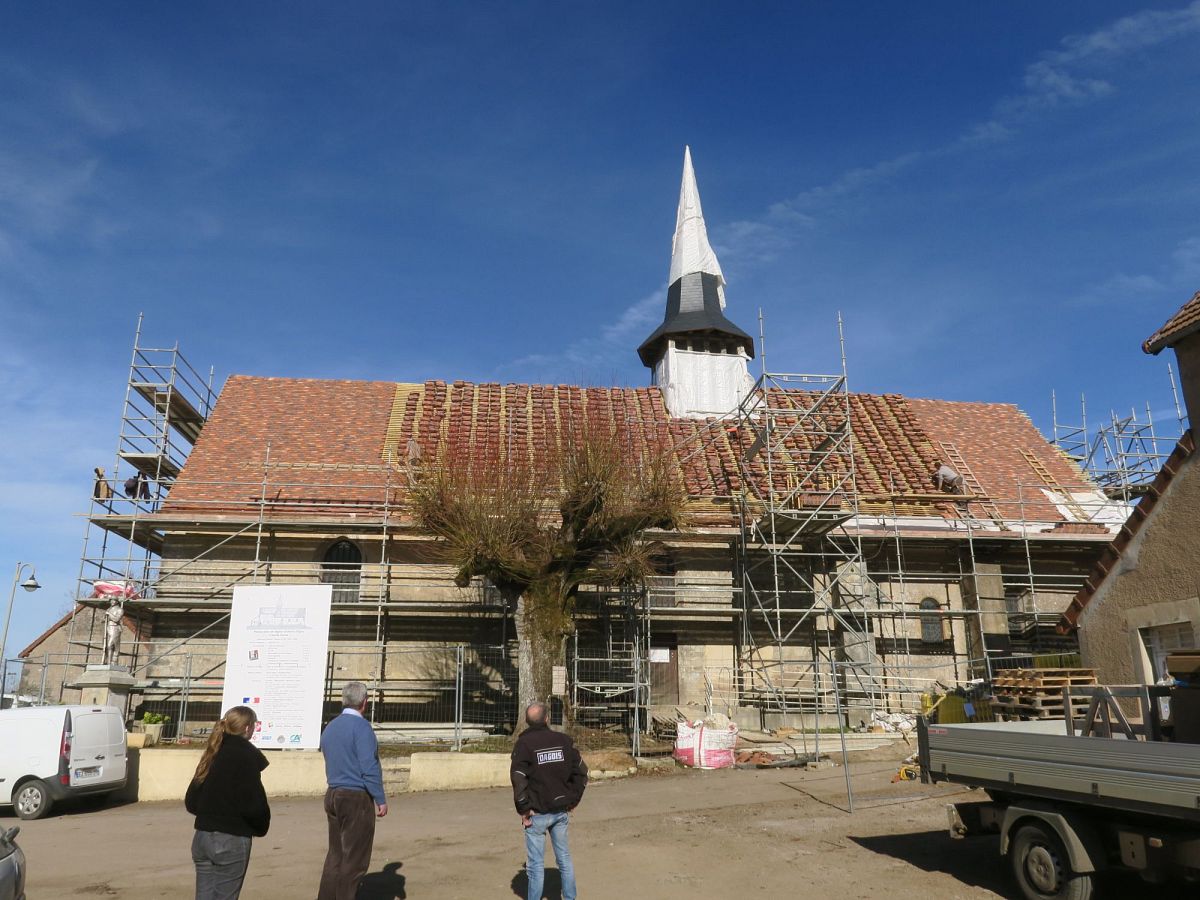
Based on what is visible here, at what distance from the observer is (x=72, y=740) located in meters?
12.7

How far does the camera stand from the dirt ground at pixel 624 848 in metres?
7.84

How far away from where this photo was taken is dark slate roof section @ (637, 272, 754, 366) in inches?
1045

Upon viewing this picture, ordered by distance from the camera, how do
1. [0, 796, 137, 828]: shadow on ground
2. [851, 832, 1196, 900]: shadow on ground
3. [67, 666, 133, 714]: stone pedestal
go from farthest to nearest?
1. [67, 666, 133, 714]: stone pedestal
2. [0, 796, 137, 828]: shadow on ground
3. [851, 832, 1196, 900]: shadow on ground

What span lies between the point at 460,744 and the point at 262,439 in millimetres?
10195

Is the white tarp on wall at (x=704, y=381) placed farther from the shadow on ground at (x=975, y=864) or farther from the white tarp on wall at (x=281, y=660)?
the shadow on ground at (x=975, y=864)

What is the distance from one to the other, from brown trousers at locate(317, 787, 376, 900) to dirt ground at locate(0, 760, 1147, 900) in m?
1.22

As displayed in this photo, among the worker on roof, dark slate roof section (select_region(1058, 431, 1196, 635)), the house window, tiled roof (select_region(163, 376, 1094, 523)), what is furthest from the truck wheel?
the worker on roof

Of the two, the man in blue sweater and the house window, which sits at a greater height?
the house window

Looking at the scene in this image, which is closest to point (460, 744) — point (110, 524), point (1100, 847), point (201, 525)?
point (201, 525)

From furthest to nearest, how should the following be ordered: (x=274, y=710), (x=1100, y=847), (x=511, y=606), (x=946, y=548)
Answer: (x=946, y=548) → (x=511, y=606) → (x=274, y=710) → (x=1100, y=847)

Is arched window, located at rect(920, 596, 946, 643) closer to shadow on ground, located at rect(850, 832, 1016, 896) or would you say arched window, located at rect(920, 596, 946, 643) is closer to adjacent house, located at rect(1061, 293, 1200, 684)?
adjacent house, located at rect(1061, 293, 1200, 684)

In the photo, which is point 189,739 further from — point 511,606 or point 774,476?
point 774,476

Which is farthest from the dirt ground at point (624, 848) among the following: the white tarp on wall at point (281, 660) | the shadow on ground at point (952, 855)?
the white tarp on wall at point (281, 660)

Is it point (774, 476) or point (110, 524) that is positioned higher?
point (774, 476)
